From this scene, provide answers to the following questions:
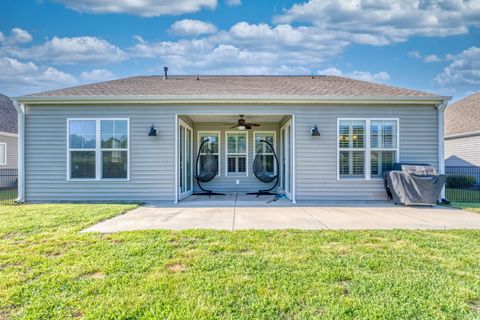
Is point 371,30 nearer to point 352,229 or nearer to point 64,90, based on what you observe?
point 352,229

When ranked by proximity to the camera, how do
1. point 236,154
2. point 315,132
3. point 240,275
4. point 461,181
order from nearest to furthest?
point 240,275 → point 315,132 → point 236,154 → point 461,181

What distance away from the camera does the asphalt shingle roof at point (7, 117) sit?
1314cm

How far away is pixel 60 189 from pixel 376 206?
8.11m

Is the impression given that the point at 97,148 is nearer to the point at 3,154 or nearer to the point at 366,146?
the point at 366,146

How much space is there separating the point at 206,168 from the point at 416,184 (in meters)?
5.95

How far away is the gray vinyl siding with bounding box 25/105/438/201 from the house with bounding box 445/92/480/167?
7.23m

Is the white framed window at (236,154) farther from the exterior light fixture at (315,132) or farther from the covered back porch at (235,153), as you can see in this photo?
the exterior light fixture at (315,132)

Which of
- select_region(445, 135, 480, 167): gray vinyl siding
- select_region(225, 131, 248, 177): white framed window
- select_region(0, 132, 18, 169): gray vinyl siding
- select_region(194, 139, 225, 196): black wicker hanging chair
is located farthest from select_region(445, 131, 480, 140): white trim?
select_region(0, 132, 18, 169): gray vinyl siding

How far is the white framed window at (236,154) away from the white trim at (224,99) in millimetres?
2855

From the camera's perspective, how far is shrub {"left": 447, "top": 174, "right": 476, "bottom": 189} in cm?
1140

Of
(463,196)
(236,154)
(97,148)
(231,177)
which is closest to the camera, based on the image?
(97,148)

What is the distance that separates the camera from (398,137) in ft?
24.7

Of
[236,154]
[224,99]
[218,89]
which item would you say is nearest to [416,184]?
[224,99]

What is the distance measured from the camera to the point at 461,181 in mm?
11422
